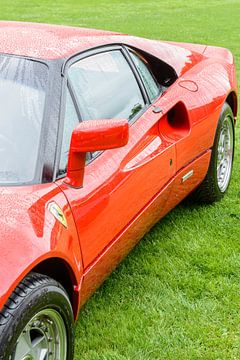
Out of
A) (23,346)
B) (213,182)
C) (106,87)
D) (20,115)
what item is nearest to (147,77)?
(106,87)

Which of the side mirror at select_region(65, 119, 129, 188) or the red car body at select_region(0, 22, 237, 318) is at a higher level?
the side mirror at select_region(65, 119, 129, 188)

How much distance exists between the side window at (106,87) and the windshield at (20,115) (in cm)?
19

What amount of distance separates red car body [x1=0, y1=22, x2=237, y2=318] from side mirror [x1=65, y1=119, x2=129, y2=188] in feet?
0.13

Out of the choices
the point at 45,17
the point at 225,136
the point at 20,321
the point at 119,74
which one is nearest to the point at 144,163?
the point at 119,74

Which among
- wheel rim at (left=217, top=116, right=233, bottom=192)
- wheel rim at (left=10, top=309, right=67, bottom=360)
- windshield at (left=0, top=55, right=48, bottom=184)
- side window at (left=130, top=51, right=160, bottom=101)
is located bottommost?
wheel rim at (left=217, top=116, right=233, bottom=192)

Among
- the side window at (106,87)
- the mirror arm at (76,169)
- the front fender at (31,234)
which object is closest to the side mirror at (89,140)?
the mirror arm at (76,169)

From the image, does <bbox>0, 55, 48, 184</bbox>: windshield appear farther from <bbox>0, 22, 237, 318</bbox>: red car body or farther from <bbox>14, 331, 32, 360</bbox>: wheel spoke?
<bbox>14, 331, 32, 360</bbox>: wheel spoke

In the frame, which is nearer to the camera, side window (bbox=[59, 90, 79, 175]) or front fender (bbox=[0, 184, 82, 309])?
front fender (bbox=[0, 184, 82, 309])

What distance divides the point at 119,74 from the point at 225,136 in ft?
4.79

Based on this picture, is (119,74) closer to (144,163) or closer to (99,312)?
(144,163)

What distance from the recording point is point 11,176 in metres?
2.46

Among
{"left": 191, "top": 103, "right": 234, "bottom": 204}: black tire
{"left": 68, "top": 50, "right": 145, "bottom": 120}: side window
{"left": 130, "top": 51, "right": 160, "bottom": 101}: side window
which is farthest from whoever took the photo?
{"left": 191, "top": 103, "right": 234, "bottom": 204}: black tire

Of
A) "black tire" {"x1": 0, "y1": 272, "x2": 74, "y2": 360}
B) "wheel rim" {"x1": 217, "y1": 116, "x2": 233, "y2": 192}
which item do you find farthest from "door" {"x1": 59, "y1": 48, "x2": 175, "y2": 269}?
"wheel rim" {"x1": 217, "y1": 116, "x2": 233, "y2": 192}

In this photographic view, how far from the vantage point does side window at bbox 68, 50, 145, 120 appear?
293cm
